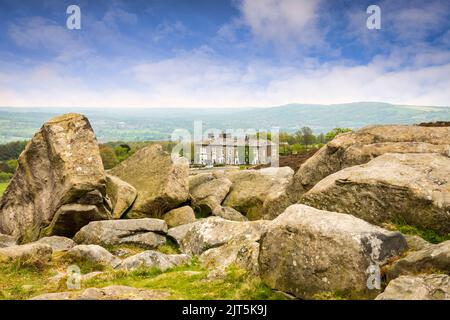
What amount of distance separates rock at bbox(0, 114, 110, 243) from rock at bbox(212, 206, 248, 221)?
8.56m

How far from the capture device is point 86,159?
93.3 ft

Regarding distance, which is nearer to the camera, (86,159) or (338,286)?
(338,286)

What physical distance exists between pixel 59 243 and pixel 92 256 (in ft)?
18.1

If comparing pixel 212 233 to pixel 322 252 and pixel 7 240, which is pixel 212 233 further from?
pixel 7 240

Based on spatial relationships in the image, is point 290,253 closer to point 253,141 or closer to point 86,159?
point 86,159

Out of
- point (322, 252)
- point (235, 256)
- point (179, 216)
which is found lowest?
point (179, 216)

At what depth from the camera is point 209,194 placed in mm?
34562

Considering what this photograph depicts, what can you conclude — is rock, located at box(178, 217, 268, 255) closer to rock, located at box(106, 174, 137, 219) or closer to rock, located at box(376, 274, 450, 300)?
rock, located at box(376, 274, 450, 300)

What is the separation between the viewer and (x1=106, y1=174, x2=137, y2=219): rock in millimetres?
29828

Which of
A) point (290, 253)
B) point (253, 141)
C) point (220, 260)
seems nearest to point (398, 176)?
point (290, 253)

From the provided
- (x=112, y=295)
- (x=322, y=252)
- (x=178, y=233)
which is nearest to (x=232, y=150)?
(x=178, y=233)

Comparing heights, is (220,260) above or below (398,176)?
below

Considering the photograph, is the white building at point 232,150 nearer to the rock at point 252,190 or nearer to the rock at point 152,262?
the rock at point 252,190
